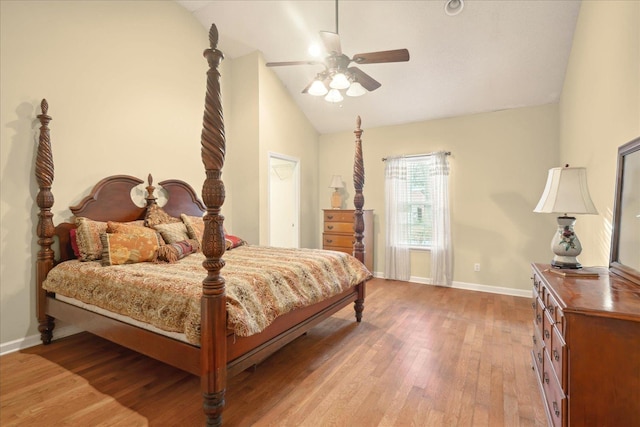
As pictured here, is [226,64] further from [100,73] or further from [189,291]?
[189,291]

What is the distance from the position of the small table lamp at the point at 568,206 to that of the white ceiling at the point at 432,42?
6.95ft

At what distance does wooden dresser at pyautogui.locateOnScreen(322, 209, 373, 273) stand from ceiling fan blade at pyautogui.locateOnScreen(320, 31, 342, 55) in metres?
2.60

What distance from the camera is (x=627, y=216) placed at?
5.74 feet

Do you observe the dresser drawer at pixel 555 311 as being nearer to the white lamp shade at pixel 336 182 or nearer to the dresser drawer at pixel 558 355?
the dresser drawer at pixel 558 355

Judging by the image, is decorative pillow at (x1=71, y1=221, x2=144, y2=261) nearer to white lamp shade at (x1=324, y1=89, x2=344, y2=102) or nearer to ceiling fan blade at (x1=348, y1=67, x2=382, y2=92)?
white lamp shade at (x1=324, y1=89, x2=344, y2=102)

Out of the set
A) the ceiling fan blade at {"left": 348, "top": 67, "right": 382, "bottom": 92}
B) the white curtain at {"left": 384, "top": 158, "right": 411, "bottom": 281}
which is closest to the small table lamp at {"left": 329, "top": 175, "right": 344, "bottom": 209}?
the white curtain at {"left": 384, "top": 158, "right": 411, "bottom": 281}

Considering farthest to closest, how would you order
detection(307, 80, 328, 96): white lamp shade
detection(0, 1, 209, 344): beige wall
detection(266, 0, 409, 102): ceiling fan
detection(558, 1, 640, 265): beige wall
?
detection(307, 80, 328, 96): white lamp shade, detection(0, 1, 209, 344): beige wall, detection(266, 0, 409, 102): ceiling fan, detection(558, 1, 640, 265): beige wall

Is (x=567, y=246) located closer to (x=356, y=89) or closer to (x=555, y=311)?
(x=555, y=311)

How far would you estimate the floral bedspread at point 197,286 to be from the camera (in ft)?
5.80

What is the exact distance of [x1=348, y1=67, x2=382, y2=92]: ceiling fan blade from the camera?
2.66 metres

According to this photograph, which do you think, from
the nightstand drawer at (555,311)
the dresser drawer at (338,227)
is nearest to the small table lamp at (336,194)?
the dresser drawer at (338,227)

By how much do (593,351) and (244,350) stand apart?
5.55 ft

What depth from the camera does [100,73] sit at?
3094 mm

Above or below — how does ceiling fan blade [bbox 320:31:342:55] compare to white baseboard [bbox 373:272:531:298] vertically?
above
